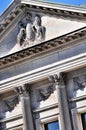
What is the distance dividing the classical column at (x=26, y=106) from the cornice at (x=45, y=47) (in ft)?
4.51

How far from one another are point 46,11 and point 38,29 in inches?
35.7

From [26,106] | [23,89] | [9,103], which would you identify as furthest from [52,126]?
[9,103]

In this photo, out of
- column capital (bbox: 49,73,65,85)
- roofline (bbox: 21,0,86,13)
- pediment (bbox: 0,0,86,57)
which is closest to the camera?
roofline (bbox: 21,0,86,13)

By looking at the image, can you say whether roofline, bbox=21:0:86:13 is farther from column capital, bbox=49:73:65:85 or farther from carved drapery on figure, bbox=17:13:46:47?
column capital, bbox=49:73:65:85

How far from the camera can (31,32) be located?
2592cm

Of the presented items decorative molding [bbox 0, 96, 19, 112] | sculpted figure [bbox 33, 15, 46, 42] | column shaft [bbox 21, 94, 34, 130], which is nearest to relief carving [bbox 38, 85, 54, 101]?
column shaft [bbox 21, 94, 34, 130]

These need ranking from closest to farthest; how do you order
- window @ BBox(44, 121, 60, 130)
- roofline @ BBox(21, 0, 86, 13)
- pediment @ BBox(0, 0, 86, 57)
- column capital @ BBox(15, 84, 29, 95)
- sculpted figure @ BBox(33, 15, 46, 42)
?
roofline @ BBox(21, 0, 86, 13) → pediment @ BBox(0, 0, 86, 57) → window @ BBox(44, 121, 60, 130) → sculpted figure @ BBox(33, 15, 46, 42) → column capital @ BBox(15, 84, 29, 95)

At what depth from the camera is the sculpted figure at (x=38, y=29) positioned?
25.5 m

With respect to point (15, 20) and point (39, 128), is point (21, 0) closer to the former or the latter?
point (15, 20)

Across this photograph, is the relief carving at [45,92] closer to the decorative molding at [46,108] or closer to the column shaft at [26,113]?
the decorative molding at [46,108]

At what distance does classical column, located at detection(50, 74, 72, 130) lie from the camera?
24094 mm

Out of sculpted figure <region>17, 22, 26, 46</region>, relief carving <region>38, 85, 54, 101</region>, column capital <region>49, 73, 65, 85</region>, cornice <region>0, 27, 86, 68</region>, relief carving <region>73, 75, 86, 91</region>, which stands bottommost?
relief carving <region>38, 85, 54, 101</region>

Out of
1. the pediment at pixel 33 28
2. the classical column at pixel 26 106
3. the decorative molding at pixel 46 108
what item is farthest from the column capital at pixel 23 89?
the pediment at pixel 33 28

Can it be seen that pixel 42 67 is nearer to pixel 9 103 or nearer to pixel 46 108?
pixel 46 108
